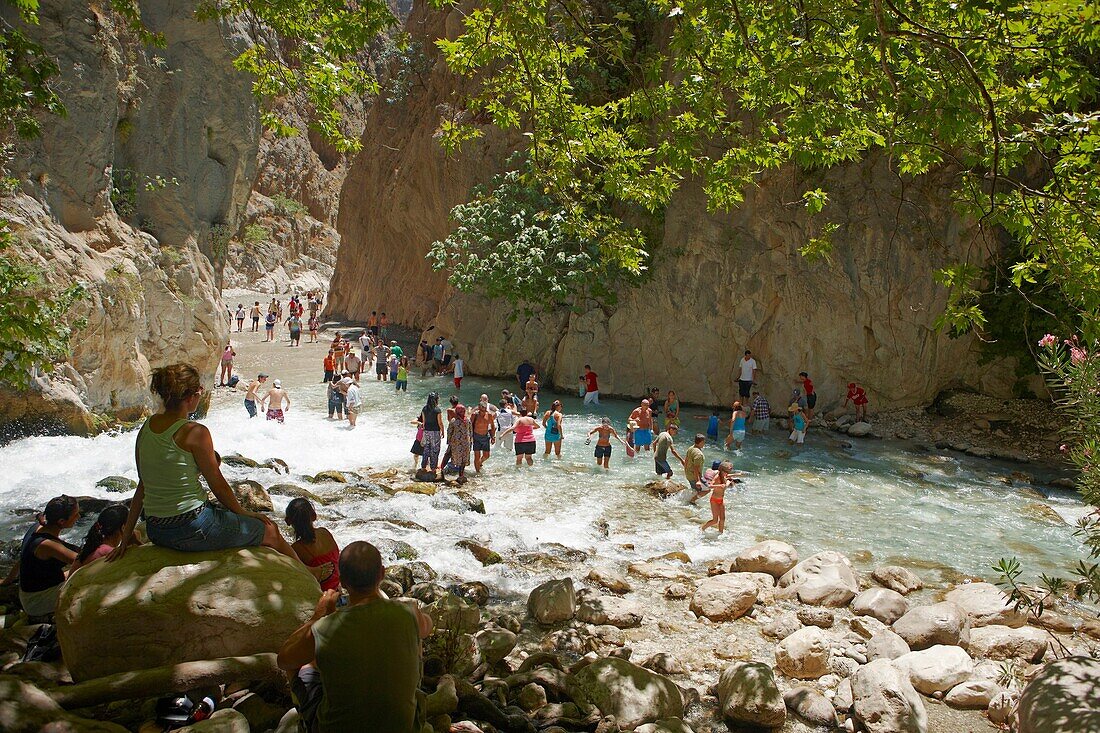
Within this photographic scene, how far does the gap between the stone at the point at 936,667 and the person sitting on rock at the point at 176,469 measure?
590 cm

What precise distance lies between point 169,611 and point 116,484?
866 cm

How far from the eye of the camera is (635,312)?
73.6ft

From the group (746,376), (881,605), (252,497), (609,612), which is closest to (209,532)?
(609,612)

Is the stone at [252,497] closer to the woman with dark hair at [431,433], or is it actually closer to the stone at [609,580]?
the woman with dark hair at [431,433]

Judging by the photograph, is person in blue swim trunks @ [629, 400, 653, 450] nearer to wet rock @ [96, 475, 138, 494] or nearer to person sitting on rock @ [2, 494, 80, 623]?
wet rock @ [96, 475, 138, 494]

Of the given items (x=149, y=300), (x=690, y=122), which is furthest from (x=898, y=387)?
(x=149, y=300)

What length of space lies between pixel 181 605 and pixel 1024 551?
11.6 m

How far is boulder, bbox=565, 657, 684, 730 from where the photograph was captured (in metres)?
5.20

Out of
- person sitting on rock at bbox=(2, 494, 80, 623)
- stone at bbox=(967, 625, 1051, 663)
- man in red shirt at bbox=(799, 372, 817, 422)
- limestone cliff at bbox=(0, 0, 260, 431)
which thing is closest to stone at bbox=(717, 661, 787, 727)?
stone at bbox=(967, 625, 1051, 663)

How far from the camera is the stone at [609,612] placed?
7.40 m

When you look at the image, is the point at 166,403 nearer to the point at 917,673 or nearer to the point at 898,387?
the point at 917,673

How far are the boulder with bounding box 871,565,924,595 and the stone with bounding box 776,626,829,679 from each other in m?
2.81

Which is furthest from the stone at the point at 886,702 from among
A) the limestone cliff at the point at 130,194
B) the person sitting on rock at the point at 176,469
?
the limestone cliff at the point at 130,194

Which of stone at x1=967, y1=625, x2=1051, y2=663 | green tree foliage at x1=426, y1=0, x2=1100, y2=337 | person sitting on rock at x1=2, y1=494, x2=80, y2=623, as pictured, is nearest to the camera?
person sitting on rock at x1=2, y1=494, x2=80, y2=623
